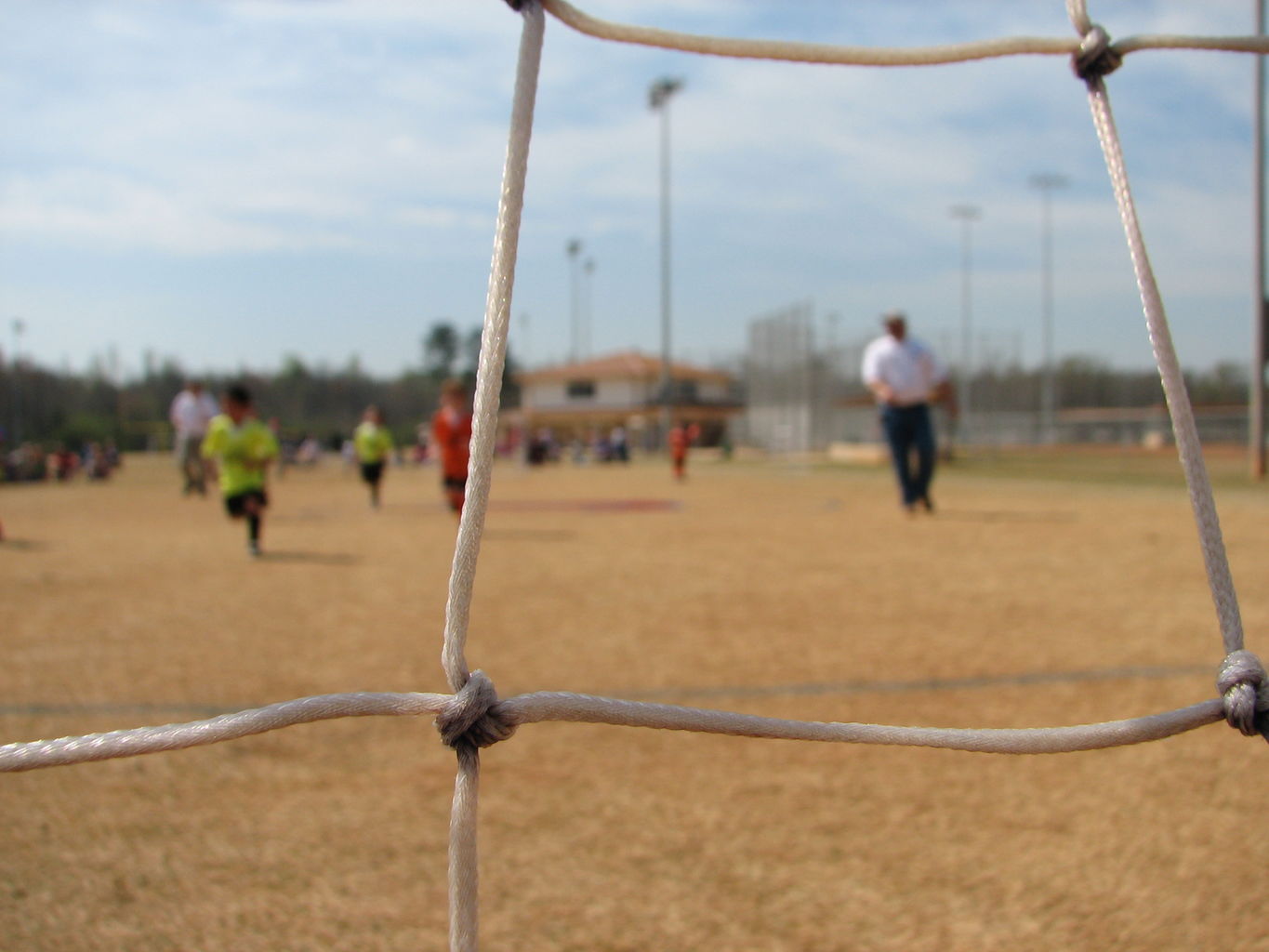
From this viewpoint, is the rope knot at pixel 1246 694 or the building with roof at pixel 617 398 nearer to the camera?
the rope knot at pixel 1246 694

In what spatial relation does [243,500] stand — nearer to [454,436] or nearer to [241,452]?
[241,452]

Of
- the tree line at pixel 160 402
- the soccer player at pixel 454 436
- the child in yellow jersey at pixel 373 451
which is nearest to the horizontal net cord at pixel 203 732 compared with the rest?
the soccer player at pixel 454 436

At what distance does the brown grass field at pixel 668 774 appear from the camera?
6.32 feet

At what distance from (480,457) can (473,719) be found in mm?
328

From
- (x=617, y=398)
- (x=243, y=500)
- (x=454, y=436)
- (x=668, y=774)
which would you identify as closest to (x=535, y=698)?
(x=668, y=774)

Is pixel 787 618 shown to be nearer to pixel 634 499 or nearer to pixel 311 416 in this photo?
pixel 634 499

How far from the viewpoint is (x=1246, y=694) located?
1368 mm

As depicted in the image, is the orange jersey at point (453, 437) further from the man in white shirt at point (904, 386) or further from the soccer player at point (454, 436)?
the man in white shirt at point (904, 386)

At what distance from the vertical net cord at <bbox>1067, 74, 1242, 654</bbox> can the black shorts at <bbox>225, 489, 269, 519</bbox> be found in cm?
698

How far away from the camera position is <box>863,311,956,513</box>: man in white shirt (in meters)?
7.90

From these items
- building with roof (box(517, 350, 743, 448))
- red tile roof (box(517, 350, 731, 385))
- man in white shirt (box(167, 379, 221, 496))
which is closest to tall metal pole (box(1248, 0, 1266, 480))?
man in white shirt (box(167, 379, 221, 496))

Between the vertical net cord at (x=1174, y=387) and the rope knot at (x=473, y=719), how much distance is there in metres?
0.95

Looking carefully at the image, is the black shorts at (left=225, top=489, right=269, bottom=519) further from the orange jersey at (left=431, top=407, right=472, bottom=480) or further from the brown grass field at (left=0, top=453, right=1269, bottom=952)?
the orange jersey at (left=431, top=407, right=472, bottom=480)

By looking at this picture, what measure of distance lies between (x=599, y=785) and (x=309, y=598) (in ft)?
10.7
